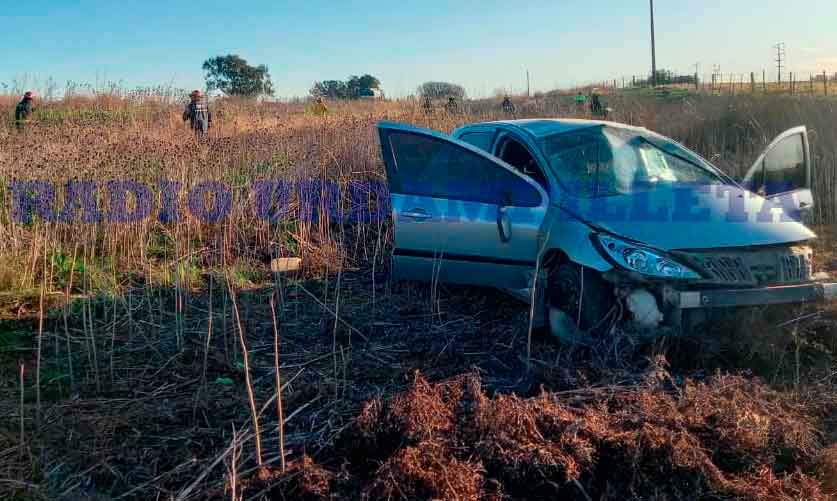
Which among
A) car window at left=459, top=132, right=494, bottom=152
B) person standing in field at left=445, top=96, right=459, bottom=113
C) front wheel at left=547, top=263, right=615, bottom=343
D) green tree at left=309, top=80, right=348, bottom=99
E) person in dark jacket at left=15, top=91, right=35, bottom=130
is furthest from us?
green tree at left=309, top=80, right=348, bottom=99

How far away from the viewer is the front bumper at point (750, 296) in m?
3.77

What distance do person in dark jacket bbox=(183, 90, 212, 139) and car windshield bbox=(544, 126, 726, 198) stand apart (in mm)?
7015

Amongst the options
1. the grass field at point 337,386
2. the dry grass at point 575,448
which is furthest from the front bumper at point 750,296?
the dry grass at point 575,448

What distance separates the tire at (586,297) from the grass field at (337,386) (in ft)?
0.72

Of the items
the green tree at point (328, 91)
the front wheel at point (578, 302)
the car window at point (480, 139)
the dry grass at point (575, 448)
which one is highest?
the green tree at point (328, 91)

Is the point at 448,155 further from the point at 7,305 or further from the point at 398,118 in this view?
the point at 398,118

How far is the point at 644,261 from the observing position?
3898 millimetres

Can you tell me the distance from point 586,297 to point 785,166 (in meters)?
2.45

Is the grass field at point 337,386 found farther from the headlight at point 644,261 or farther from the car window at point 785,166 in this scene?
the car window at point 785,166

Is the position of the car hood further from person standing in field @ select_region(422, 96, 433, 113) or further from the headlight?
person standing in field @ select_region(422, 96, 433, 113)

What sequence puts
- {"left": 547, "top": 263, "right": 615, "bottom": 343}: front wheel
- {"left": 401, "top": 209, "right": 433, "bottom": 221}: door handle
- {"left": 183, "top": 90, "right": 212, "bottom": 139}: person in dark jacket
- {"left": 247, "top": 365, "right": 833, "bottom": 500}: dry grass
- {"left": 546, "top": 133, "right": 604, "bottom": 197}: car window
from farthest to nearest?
{"left": 183, "top": 90, "right": 212, "bottom": 139}: person in dark jacket
{"left": 401, "top": 209, "right": 433, "bottom": 221}: door handle
{"left": 546, "top": 133, "right": 604, "bottom": 197}: car window
{"left": 547, "top": 263, "right": 615, "bottom": 343}: front wheel
{"left": 247, "top": 365, "right": 833, "bottom": 500}: dry grass

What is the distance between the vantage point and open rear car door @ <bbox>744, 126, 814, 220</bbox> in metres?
5.08

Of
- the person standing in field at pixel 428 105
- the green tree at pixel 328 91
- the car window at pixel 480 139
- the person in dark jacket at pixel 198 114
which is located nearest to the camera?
the car window at pixel 480 139

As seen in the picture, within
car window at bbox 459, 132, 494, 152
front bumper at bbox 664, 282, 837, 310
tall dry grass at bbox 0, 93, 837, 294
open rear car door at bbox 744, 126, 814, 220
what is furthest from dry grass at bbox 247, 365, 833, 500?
car window at bbox 459, 132, 494, 152
